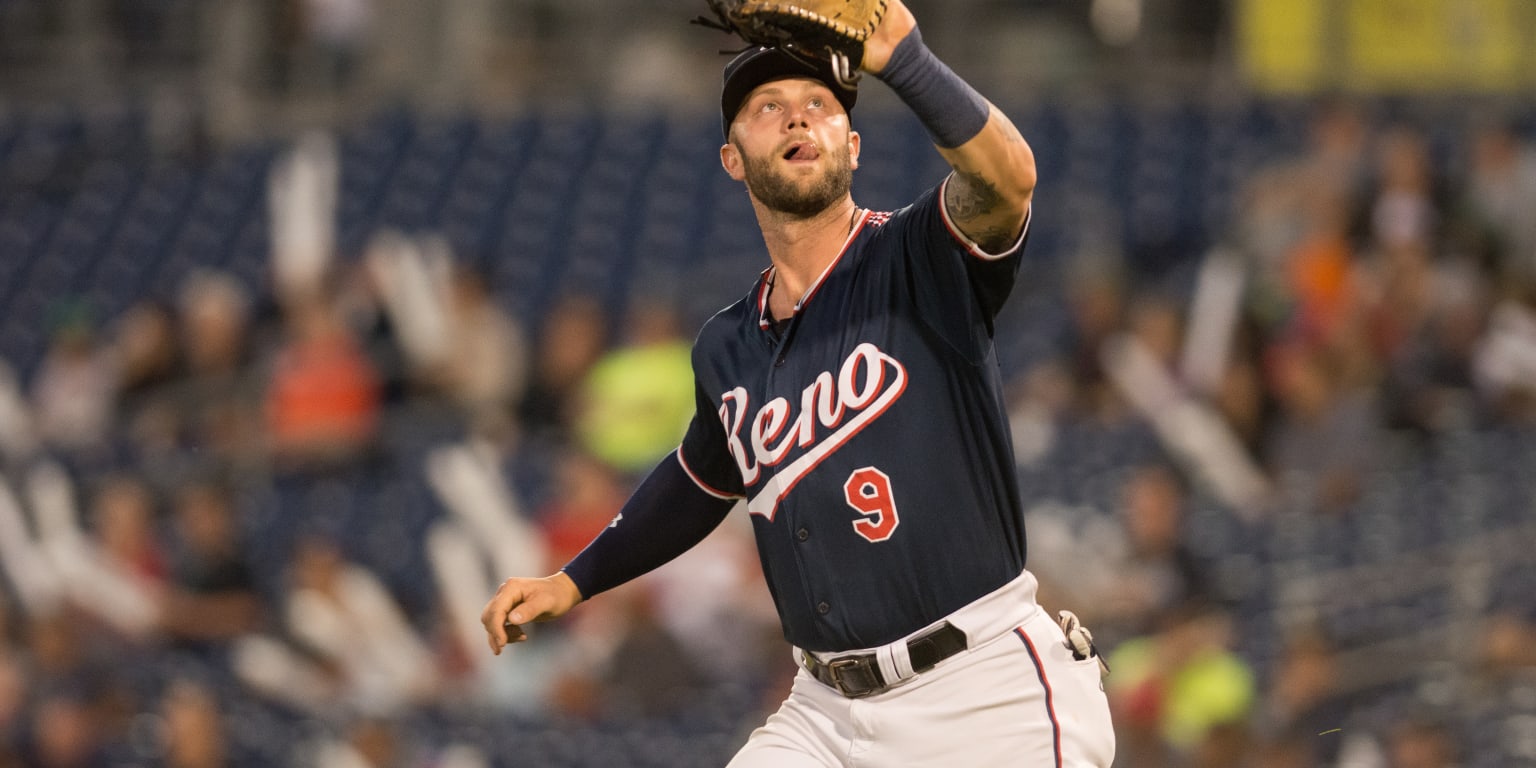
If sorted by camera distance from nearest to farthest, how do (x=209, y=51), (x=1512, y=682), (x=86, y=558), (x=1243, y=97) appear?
(x=1512, y=682), (x=86, y=558), (x=1243, y=97), (x=209, y=51)

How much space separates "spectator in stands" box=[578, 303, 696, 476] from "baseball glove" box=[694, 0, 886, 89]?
6191 millimetres

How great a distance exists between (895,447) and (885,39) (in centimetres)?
69

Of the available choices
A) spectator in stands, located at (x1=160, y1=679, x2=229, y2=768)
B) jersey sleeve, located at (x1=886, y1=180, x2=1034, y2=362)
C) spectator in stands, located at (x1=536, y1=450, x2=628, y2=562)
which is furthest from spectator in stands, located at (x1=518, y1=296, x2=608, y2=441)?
jersey sleeve, located at (x1=886, y1=180, x2=1034, y2=362)

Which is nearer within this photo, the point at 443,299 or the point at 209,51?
the point at 443,299

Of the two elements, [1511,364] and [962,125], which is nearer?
[962,125]

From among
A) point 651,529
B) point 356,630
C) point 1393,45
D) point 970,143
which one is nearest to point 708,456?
point 651,529

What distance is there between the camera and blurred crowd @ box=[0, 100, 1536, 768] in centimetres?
737

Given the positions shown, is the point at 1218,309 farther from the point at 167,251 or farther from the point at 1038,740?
the point at 167,251

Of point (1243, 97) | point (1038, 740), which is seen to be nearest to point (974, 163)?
point (1038, 740)

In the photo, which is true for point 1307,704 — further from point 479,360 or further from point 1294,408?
point 479,360

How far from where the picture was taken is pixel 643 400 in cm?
912

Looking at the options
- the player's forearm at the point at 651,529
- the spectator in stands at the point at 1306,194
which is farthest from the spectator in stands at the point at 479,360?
the player's forearm at the point at 651,529

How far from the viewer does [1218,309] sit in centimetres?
874

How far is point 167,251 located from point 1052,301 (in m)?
6.05
